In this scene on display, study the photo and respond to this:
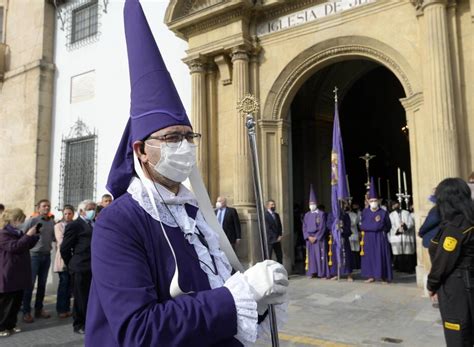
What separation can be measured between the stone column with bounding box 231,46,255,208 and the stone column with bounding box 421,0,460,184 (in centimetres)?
396

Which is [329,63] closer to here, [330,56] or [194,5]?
[330,56]

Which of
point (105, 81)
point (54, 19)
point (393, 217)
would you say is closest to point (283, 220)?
point (393, 217)

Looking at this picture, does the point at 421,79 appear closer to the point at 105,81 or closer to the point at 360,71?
the point at 360,71

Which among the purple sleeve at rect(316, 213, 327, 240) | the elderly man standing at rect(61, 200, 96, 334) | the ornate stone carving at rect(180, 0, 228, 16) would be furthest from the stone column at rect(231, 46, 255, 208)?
the elderly man standing at rect(61, 200, 96, 334)

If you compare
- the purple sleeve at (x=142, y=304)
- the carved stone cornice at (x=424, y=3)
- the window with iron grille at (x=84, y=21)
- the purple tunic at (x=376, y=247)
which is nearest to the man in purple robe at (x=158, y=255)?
the purple sleeve at (x=142, y=304)

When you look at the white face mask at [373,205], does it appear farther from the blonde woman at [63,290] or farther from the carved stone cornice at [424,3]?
the blonde woman at [63,290]

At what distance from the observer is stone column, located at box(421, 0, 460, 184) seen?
7242mm

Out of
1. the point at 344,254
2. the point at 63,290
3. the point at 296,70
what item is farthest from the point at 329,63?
the point at 63,290

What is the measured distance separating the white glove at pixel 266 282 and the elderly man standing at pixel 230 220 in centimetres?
735

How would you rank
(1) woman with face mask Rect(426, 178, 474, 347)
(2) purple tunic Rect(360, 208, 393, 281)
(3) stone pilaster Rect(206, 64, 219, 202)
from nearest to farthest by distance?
(1) woman with face mask Rect(426, 178, 474, 347)
(2) purple tunic Rect(360, 208, 393, 281)
(3) stone pilaster Rect(206, 64, 219, 202)


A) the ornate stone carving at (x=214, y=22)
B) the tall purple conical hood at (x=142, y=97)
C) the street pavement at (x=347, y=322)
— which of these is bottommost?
the street pavement at (x=347, y=322)

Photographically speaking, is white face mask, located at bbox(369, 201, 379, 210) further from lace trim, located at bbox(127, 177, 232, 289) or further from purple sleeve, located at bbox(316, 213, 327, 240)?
lace trim, located at bbox(127, 177, 232, 289)

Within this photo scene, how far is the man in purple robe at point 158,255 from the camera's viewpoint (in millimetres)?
1339

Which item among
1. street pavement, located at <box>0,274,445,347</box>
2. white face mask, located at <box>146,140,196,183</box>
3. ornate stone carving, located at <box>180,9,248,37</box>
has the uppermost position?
ornate stone carving, located at <box>180,9,248,37</box>
